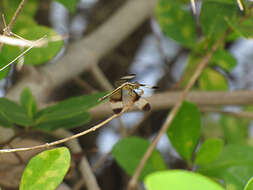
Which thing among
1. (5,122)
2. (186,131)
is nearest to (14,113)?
(5,122)

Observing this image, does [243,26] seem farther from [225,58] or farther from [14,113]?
[14,113]

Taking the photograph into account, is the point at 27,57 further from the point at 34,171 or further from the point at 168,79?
the point at 168,79

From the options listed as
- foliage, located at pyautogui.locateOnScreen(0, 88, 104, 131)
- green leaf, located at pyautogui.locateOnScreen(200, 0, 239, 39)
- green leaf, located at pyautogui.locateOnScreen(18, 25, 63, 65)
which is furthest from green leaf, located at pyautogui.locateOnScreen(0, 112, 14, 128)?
green leaf, located at pyautogui.locateOnScreen(200, 0, 239, 39)

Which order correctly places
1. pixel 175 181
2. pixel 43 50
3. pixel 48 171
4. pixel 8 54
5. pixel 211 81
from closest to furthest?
pixel 175 181 → pixel 48 171 → pixel 8 54 → pixel 43 50 → pixel 211 81

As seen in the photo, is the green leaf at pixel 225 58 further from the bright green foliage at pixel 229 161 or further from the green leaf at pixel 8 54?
the green leaf at pixel 8 54

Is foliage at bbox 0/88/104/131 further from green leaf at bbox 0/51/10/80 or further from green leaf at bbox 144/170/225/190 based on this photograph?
green leaf at bbox 144/170/225/190

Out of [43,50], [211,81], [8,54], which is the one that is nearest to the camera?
[8,54]

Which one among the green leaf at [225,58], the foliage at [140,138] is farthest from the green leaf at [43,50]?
the green leaf at [225,58]
